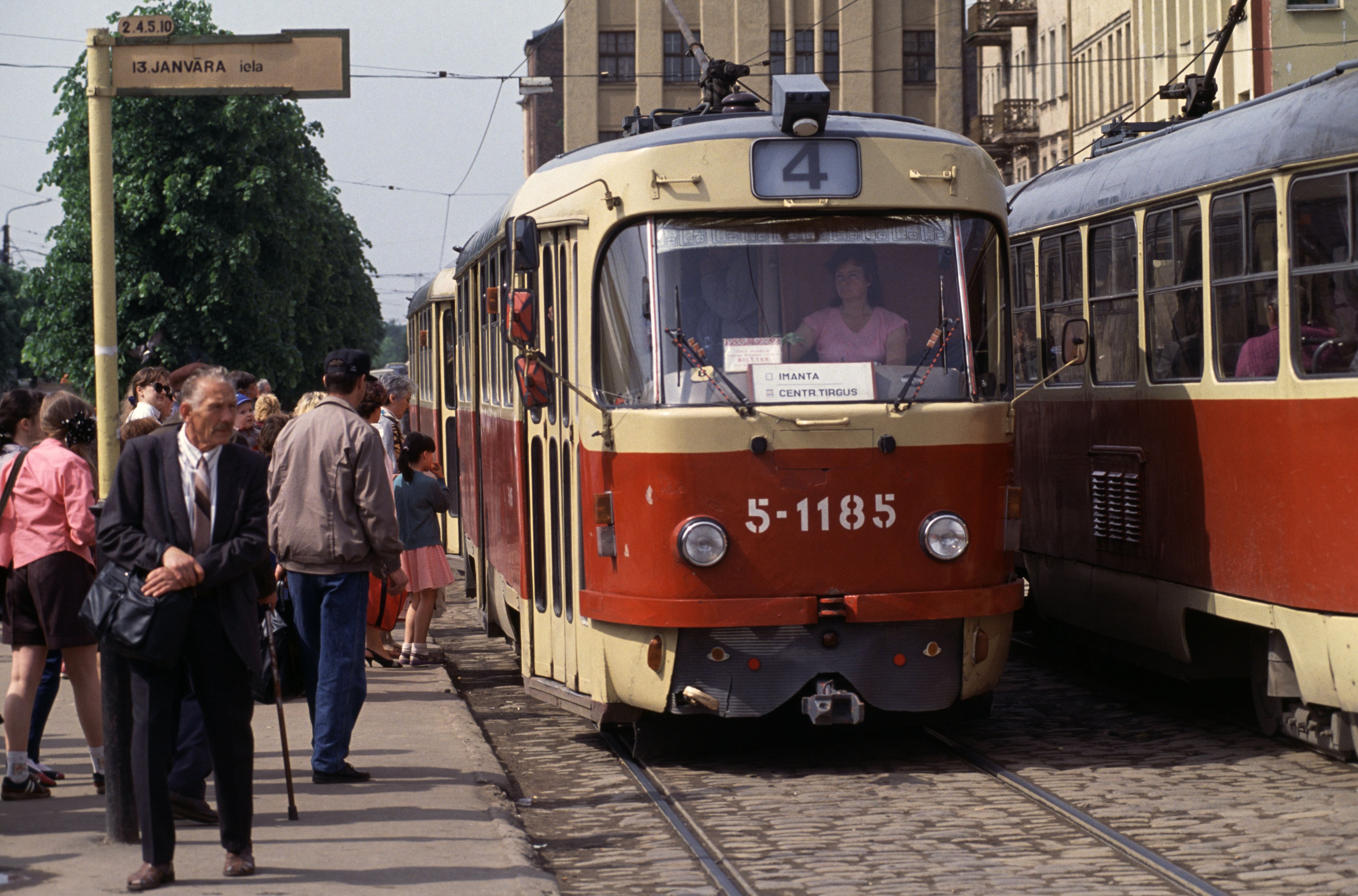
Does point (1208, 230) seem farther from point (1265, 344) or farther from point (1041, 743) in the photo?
point (1041, 743)

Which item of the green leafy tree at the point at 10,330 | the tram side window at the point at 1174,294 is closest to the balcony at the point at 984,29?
the tram side window at the point at 1174,294

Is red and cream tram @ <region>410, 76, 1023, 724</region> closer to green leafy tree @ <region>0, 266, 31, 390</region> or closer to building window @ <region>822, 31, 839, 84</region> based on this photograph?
building window @ <region>822, 31, 839, 84</region>

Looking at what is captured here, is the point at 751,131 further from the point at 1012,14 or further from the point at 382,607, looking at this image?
the point at 1012,14

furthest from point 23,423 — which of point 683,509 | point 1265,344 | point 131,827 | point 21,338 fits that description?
point 21,338

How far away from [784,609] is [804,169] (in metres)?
2.02

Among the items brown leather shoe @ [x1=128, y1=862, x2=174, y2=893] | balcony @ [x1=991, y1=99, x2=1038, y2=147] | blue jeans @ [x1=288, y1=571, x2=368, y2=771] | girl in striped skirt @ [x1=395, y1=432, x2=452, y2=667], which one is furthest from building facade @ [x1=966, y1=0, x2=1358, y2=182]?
brown leather shoe @ [x1=128, y1=862, x2=174, y2=893]

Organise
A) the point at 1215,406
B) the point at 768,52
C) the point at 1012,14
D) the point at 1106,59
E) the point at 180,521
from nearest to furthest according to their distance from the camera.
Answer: the point at 180,521, the point at 1215,406, the point at 1106,59, the point at 1012,14, the point at 768,52

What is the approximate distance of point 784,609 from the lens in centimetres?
920

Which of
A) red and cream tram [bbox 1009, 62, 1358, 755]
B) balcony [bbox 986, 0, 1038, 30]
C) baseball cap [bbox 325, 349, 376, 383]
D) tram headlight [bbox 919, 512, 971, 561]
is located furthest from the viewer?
balcony [bbox 986, 0, 1038, 30]

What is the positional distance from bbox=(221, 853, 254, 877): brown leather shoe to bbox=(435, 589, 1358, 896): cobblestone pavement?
111 centimetres

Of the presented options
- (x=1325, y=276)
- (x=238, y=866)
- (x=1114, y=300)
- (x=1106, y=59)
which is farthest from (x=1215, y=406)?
(x=1106, y=59)

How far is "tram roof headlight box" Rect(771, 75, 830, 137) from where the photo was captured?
9500 millimetres

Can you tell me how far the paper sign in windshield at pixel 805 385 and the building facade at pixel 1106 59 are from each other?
1946cm

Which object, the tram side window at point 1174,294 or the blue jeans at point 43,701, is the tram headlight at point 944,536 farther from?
the blue jeans at point 43,701
